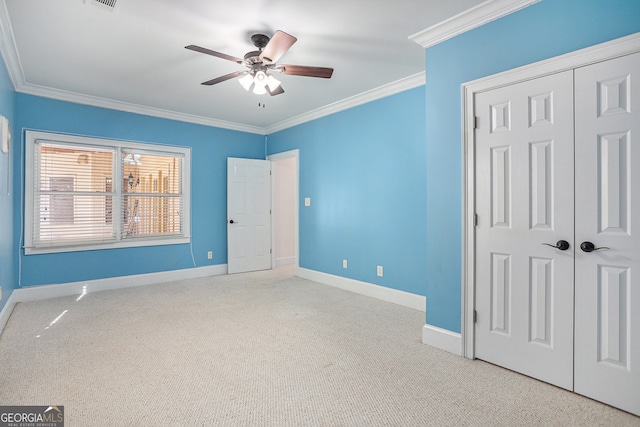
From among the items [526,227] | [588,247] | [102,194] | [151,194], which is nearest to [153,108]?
[151,194]

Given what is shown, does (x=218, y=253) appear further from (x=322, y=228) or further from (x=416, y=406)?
(x=416, y=406)

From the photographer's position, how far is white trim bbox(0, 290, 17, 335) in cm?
303

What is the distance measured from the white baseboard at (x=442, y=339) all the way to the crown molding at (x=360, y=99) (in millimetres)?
2558

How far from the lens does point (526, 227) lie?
221 centimetres

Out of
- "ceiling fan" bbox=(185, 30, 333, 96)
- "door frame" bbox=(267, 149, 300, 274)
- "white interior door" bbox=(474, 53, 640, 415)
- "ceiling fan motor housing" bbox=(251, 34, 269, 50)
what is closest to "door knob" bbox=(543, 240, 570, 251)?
"white interior door" bbox=(474, 53, 640, 415)

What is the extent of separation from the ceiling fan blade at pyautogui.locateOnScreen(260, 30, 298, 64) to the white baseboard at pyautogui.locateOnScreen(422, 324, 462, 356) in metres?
2.51

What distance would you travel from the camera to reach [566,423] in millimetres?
1722

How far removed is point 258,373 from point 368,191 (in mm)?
2660

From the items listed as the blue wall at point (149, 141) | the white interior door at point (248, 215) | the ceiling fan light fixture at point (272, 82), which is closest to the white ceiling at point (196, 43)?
the blue wall at point (149, 141)

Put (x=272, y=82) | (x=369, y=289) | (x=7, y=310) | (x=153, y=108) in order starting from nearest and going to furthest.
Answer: (x=272, y=82)
(x=7, y=310)
(x=369, y=289)
(x=153, y=108)

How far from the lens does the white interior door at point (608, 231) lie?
179 centimetres

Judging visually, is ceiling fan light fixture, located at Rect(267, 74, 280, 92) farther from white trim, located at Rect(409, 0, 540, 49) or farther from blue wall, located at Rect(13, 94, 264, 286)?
blue wall, located at Rect(13, 94, 264, 286)

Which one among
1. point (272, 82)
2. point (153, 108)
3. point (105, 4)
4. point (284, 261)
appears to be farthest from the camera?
point (284, 261)

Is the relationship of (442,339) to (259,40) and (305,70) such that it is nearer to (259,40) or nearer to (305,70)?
(305,70)
